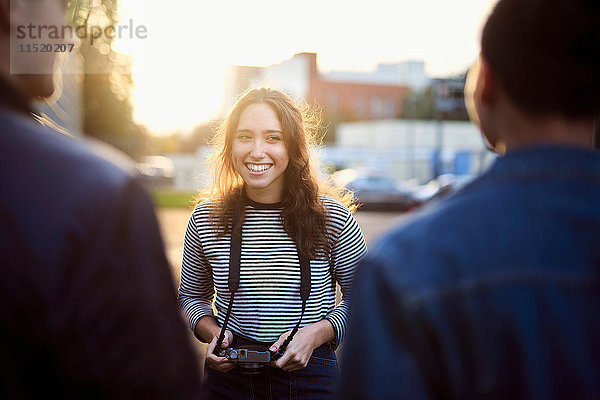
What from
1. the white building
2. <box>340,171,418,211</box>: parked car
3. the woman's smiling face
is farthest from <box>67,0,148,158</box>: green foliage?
the woman's smiling face

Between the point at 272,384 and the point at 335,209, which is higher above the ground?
the point at 335,209

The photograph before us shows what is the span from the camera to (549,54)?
1182 millimetres

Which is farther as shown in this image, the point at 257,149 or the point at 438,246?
the point at 257,149

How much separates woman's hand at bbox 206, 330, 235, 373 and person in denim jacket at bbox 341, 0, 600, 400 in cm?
128

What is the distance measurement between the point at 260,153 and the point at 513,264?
1746 mm

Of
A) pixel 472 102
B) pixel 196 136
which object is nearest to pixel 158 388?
pixel 472 102

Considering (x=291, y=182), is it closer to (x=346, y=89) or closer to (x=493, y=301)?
(x=493, y=301)

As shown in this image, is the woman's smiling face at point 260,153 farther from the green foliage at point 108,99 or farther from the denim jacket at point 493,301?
the green foliage at point 108,99

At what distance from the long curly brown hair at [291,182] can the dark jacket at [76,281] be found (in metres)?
1.49

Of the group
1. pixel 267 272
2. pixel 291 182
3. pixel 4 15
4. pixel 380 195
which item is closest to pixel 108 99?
pixel 380 195

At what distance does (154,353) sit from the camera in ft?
3.83

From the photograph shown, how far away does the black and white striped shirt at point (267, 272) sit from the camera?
2596mm

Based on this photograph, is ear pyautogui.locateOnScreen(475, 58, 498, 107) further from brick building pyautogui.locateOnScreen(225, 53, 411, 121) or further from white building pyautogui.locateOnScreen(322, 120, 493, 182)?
brick building pyautogui.locateOnScreen(225, 53, 411, 121)

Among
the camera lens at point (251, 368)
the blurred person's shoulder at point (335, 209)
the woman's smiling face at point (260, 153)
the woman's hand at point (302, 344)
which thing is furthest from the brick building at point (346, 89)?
the camera lens at point (251, 368)
